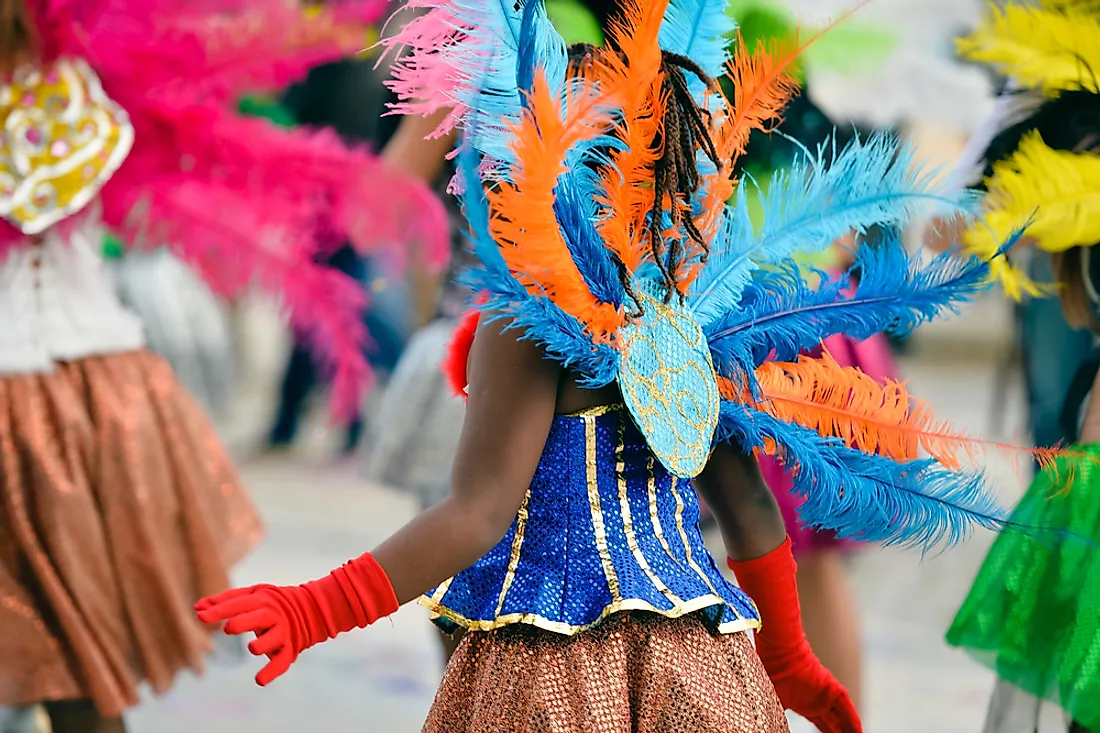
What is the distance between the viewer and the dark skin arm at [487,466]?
4.75ft

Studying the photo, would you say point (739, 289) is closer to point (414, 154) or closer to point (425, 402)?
point (414, 154)

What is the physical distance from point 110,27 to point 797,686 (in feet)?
6.07

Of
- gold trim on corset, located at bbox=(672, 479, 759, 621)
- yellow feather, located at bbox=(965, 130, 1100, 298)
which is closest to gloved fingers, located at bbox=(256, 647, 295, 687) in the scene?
gold trim on corset, located at bbox=(672, 479, 759, 621)

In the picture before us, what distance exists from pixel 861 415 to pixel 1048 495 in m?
0.44

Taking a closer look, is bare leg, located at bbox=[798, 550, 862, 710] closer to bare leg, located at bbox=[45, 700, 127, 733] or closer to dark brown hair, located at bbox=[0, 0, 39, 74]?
bare leg, located at bbox=[45, 700, 127, 733]

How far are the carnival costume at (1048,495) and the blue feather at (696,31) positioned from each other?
549 mm

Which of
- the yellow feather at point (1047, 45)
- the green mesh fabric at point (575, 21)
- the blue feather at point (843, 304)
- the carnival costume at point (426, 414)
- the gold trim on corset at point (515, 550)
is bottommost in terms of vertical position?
the carnival costume at point (426, 414)

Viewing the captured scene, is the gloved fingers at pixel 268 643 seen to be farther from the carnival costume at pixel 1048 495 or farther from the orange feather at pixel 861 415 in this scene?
the carnival costume at pixel 1048 495

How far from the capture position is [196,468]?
2805 millimetres

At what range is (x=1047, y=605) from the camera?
2.02m

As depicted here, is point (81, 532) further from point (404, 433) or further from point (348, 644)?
point (348, 644)

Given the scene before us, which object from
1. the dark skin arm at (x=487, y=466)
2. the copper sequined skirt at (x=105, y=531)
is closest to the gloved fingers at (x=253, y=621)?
the dark skin arm at (x=487, y=466)

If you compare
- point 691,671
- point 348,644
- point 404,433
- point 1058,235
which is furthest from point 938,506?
point 348,644

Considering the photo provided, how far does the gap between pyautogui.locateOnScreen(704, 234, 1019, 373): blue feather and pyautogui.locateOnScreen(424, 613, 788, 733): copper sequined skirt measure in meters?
0.35
